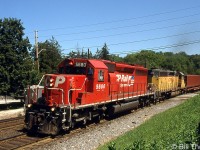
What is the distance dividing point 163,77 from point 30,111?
23.1 meters

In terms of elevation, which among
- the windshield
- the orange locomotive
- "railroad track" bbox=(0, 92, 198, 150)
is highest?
the windshield

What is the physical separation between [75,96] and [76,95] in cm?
10

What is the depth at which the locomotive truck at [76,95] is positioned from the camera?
51.5 ft

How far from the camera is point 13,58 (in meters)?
26.4

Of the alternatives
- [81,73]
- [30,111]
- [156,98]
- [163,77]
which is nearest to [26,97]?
[30,111]

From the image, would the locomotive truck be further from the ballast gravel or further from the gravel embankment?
the gravel embankment

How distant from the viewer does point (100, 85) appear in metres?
18.9

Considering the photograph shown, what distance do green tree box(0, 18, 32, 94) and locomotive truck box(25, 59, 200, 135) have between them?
8917 millimetres

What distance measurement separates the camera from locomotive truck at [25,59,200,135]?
1571 cm

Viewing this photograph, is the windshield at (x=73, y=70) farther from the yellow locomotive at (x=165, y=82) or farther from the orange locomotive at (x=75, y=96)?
the yellow locomotive at (x=165, y=82)

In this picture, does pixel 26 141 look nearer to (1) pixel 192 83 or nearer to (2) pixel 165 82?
(2) pixel 165 82

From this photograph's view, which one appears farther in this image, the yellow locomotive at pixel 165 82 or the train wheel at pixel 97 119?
the yellow locomotive at pixel 165 82

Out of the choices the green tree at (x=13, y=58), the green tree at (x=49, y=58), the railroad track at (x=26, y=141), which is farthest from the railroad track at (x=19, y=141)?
the green tree at (x=49, y=58)

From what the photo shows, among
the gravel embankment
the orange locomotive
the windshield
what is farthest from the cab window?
the gravel embankment
